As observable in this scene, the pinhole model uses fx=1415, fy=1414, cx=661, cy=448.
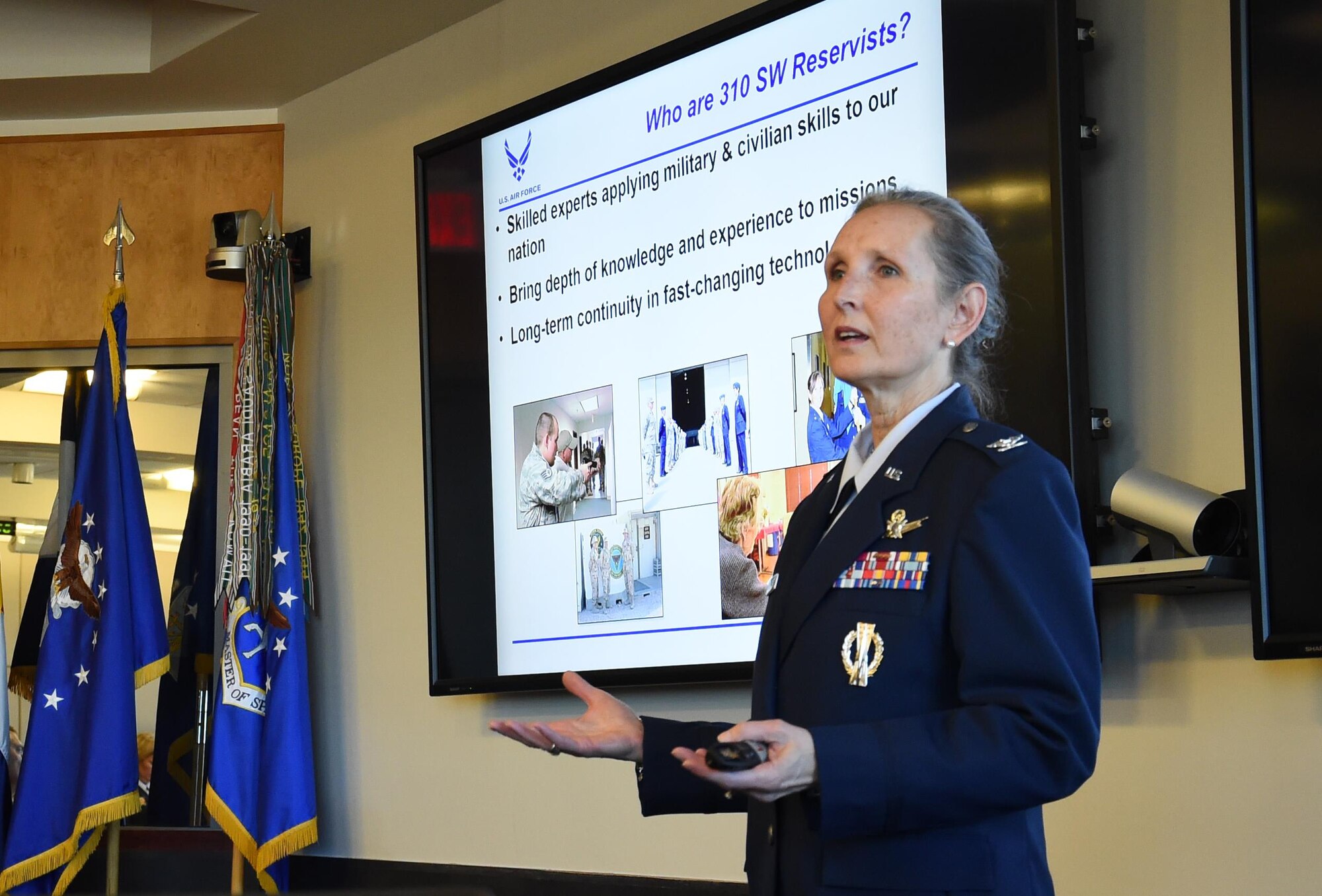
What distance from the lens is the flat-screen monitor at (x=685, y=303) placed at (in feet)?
8.34

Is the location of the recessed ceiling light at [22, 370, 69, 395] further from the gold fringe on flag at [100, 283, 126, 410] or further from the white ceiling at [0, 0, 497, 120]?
the white ceiling at [0, 0, 497, 120]

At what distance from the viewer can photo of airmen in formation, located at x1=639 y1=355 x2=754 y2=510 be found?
10.1 ft

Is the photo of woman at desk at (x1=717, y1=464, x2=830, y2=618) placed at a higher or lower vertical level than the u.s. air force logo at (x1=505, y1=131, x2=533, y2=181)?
lower

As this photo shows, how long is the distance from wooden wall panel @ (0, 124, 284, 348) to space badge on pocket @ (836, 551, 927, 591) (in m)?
3.66

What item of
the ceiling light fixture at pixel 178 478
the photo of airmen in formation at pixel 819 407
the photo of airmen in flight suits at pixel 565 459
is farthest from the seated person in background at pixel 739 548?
Answer: the ceiling light fixture at pixel 178 478

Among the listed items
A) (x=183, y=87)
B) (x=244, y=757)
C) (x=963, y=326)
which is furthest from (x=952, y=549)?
(x=183, y=87)

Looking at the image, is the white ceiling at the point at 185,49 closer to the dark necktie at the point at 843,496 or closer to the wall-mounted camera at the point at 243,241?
the wall-mounted camera at the point at 243,241

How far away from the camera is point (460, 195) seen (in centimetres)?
385

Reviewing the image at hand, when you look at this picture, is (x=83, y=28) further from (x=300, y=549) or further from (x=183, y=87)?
(x=300, y=549)

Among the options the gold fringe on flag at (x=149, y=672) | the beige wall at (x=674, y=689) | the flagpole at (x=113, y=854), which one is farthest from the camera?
the gold fringe on flag at (x=149, y=672)

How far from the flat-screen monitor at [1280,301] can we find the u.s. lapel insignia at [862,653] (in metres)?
1.00

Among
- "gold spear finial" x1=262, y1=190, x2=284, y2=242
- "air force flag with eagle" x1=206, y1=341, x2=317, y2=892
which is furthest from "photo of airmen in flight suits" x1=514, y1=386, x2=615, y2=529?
"gold spear finial" x1=262, y1=190, x2=284, y2=242

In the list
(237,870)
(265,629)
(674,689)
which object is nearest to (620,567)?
(674,689)

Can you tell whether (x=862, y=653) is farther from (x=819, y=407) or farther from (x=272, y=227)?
(x=272, y=227)
